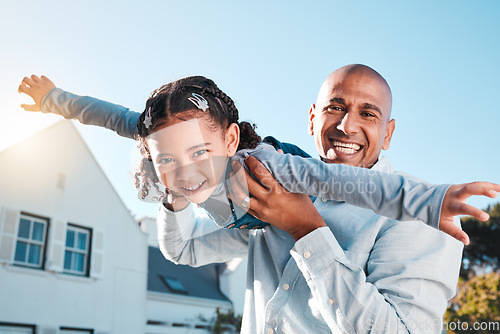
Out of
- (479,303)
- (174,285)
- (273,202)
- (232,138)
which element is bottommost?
(273,202)

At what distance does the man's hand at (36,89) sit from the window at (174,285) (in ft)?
38.9

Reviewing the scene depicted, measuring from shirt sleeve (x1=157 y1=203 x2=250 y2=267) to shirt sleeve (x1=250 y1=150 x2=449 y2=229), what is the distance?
17.7 inches

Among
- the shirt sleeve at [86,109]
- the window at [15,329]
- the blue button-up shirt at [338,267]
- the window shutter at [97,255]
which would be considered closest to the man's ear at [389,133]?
the blue button-up shirt at [338,267]

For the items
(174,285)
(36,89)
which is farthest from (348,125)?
(174,285)

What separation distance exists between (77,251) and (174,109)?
9361 mm

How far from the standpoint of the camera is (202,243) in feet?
5.98

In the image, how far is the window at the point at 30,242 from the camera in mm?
9188

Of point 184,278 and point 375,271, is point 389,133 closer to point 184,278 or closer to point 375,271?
point 375,271

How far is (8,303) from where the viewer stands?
28.8 ft

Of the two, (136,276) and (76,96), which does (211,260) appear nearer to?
(76,96)

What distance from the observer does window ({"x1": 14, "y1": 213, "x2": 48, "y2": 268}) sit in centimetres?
919

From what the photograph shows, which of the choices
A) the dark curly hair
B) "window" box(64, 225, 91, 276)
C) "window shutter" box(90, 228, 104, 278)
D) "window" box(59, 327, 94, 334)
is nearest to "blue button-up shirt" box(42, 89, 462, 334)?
the dark curly hair

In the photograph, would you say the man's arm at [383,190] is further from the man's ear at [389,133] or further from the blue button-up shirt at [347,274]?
the man's ear at [389,133]

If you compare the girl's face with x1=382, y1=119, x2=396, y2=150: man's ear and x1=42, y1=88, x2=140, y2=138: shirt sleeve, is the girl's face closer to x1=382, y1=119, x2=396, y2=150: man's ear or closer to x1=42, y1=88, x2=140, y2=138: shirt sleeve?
x1=42, y1=88, x2=140, y2=138: shirt sleeve
